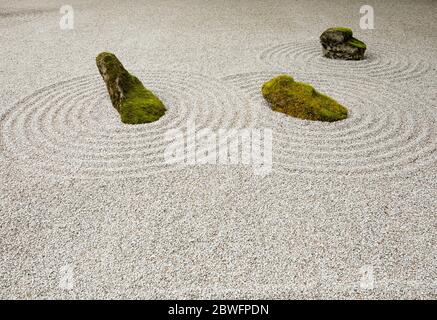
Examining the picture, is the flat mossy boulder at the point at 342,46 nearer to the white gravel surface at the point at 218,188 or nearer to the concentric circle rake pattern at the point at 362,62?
the concentric circle rake pattern at the point at 362,62

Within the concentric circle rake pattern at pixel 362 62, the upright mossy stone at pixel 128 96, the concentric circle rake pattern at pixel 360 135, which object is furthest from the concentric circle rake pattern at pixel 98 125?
the concentric circle rake pattern at pixel 362 62

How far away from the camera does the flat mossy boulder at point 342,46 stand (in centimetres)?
897

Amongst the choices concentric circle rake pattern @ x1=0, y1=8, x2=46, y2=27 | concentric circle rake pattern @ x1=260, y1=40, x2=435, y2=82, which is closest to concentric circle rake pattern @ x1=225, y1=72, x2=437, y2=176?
concentric circle rake pattern @ x1=260, y1=40, x2=435, y2=82

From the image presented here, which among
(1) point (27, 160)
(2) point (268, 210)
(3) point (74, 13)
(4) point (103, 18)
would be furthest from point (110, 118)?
(3) point (74, 13)

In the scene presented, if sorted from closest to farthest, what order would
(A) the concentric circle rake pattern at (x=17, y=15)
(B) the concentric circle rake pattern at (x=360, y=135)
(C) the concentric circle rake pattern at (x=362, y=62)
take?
(B) the concentric circle rake pattern at (x=360, y=135)
(C) the concentric circle rake pattern at (x=362, y=62)
(A) the concentric circle rake pattern at (x=17, y=15)

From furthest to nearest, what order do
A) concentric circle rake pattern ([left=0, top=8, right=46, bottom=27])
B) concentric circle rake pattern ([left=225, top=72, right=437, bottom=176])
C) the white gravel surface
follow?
concentric circle rake pattern ([left=0, top=8, right=46, bottom=27])
concentric circle rake pattern ([left=225, top=72, right=437, bottom=176])
the white gravel surface

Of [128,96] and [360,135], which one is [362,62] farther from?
[128,96]

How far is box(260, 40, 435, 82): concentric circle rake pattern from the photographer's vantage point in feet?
27.1

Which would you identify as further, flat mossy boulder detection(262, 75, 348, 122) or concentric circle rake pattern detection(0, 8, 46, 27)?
concentric circle rake pattern detection(0, 8, 46, 27)

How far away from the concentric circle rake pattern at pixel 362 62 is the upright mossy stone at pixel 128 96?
131 inches

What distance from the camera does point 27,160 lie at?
5.37 metres

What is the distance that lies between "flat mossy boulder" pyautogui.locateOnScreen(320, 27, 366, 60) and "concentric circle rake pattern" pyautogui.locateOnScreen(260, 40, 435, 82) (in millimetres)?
158

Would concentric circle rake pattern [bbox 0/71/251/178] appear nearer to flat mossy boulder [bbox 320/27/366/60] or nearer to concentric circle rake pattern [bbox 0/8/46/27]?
flat mossy boulder [bbox 320/27/366/60]
